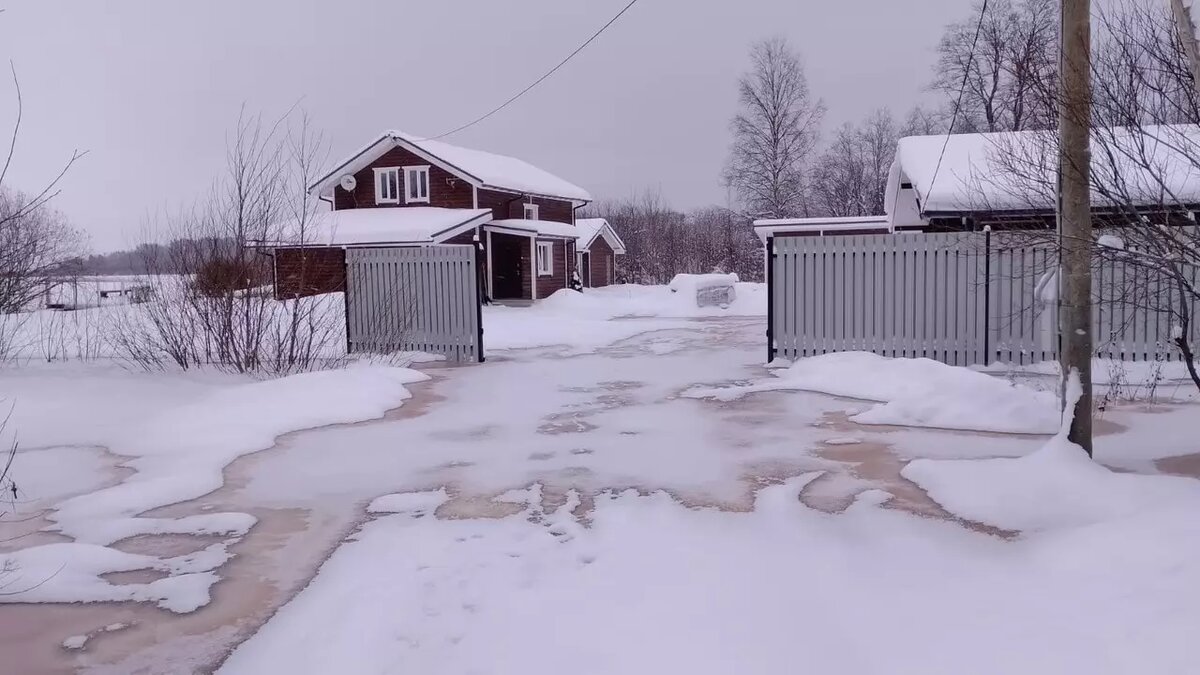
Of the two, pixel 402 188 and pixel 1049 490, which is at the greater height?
pixel 402 188

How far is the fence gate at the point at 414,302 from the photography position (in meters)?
13.3

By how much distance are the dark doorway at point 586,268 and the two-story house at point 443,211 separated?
8.25 metres

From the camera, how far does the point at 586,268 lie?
44500 millimetres

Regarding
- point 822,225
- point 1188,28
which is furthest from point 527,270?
point 1188,28

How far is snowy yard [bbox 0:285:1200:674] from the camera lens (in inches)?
143

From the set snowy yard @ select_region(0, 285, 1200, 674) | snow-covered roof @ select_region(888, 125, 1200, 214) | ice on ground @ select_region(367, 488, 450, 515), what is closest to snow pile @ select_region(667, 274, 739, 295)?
snow-covered roof @ select_region(888, 125, 1200, 214)

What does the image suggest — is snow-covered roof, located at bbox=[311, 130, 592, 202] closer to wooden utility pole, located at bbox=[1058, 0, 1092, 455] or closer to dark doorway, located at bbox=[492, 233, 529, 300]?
dark doorway, located at bbox=[492, 233, 529, 300]

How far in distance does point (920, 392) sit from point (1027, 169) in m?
2.48

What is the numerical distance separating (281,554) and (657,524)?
86.5 inches

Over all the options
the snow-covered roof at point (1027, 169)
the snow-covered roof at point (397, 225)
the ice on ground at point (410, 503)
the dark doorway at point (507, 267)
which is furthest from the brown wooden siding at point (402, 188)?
the ice on ground at point (410, 503)

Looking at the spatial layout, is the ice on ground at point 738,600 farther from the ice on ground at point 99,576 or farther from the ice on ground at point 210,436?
the ice on ground at point 210,436

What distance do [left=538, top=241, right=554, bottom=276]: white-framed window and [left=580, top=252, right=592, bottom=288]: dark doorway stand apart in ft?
30.5

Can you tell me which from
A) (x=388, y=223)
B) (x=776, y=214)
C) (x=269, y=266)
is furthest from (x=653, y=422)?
(x=776, y=214)

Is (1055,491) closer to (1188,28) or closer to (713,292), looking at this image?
(1188,28)
